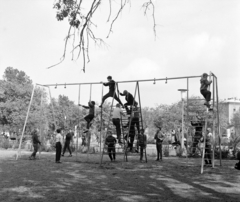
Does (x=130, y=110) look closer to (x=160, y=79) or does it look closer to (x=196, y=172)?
(x=160, y=79)

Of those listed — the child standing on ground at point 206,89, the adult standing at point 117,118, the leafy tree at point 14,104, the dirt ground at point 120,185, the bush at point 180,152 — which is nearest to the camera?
the dirt ground at point 120,185

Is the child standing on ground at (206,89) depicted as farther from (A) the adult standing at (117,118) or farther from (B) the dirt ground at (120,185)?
(A) the adult standing at (117,118)

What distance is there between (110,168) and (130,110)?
114 inches

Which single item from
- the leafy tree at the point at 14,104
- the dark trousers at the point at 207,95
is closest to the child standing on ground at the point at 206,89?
the dark trousers at the point at 207,95

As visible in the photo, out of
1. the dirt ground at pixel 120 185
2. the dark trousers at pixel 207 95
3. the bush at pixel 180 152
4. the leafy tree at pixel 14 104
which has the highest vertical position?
the leafy tree at pixel 14 104

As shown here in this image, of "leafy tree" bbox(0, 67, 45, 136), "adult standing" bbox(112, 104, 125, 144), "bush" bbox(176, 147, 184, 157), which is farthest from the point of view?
"leafy tree" bbox(0, 67, 45, 136)

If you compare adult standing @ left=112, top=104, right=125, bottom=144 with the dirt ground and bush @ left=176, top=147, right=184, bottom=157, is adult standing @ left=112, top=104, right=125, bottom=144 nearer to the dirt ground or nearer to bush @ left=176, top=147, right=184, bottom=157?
the dirt ground

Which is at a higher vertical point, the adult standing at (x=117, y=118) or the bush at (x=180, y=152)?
the adult standing at (x=117, y=118)

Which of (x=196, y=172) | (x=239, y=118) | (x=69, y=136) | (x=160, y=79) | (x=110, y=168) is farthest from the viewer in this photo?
(x=239, y=118)

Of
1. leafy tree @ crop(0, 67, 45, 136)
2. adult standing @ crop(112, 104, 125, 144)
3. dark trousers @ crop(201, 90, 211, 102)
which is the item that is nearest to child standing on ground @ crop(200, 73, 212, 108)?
dark trousers @ crop(201, 90, 211, 102)

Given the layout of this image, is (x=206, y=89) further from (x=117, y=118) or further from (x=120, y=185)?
(x=120, y=185)

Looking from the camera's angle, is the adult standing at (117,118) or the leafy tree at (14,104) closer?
the adult standing at (117,118)

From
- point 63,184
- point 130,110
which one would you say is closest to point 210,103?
point 130,110

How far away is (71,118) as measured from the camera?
41.2 metres
